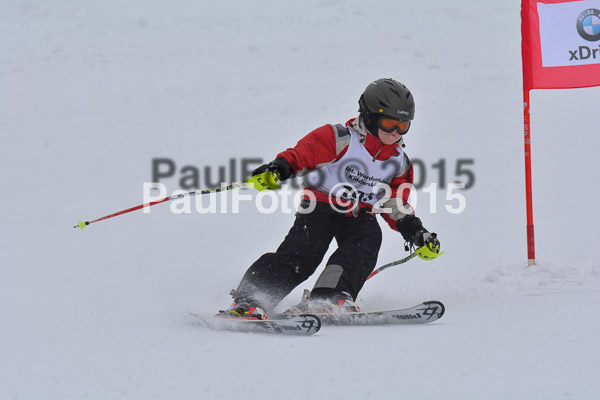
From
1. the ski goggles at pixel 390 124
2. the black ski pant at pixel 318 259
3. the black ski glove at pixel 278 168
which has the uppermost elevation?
the ski goggles at pixel 390 124

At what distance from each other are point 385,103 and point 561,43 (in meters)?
2.01

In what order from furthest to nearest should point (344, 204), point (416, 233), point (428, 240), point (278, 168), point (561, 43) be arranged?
point (561, 43)
point (344, 204)
point (416, 233)
point (428, 240)
point (278, 168)

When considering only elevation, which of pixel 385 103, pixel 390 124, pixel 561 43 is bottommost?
pixel 390 124

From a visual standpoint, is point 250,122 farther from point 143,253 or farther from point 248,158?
point 143,253

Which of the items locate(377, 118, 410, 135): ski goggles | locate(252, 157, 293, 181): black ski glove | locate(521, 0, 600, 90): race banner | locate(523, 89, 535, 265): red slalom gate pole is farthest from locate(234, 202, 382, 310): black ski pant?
locate(521, 0, 600, 90): race banner

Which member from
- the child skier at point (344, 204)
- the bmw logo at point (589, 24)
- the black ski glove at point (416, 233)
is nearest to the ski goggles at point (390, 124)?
the child skier at point (344, 204)

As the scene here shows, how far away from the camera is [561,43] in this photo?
217 inches

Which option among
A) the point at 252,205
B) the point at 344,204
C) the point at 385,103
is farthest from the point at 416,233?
the point at 252,205

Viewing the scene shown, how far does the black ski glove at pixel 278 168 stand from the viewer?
4379 millimetres

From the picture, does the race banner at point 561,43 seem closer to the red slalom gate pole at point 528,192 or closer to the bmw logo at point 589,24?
the bmw logo at point 589,24

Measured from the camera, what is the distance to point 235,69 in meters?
13.8

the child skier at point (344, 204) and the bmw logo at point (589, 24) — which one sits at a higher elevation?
the bmw logo at point (589, 24)

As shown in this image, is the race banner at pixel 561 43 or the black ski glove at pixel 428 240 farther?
the race banner at pixel 561 43

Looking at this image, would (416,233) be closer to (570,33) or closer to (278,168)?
(278,168)
